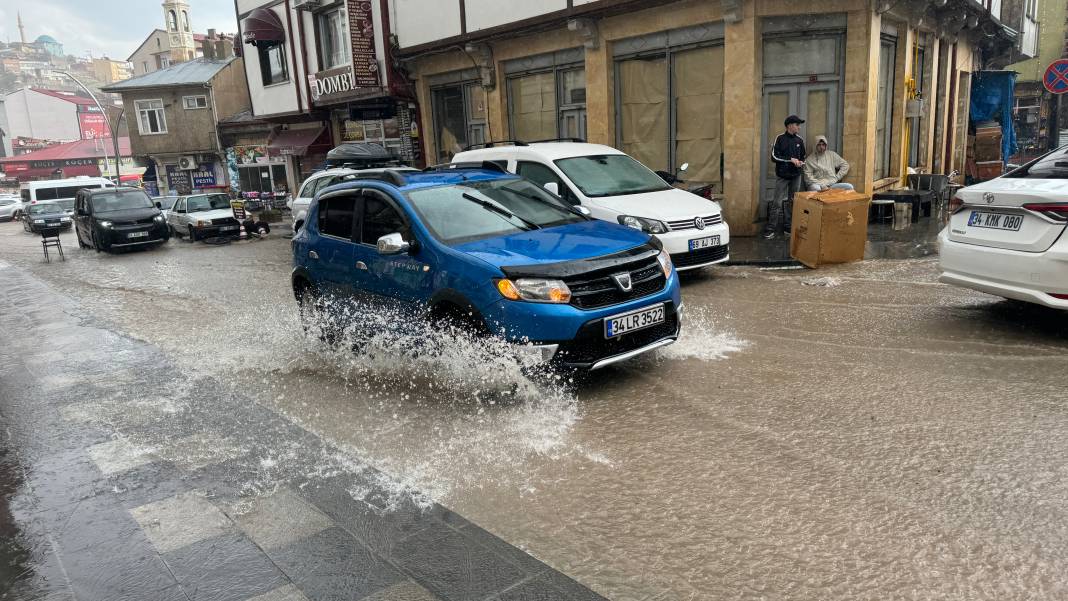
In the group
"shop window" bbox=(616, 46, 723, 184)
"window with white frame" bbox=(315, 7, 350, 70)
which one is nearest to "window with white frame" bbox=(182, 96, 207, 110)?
"window with white frame" bbox=(315, 7, 350, 70)

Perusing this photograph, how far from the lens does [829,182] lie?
12.0m

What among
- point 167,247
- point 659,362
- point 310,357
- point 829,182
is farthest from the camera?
point 167,247

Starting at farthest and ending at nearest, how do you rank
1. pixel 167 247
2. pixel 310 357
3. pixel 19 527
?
1. pixel 167 247
2. pixel 310 357
3. pixel 19 527

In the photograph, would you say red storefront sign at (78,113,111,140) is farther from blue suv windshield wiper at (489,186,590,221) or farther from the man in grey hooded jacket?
blue suv windshield wiper at (489,186,590,221)

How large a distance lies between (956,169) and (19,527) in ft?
77.4

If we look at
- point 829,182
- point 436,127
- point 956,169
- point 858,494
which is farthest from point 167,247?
point 956,169

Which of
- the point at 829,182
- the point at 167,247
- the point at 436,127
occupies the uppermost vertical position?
the point at 436,127

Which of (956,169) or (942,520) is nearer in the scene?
(942,520)

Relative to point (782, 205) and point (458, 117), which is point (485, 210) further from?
point (458, 117)

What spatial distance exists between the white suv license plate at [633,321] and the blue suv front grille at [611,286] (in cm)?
12

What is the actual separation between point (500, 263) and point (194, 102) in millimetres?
39605

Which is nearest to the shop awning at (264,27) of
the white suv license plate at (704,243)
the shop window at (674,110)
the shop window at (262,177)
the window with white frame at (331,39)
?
Answer: the window with white frame at (331,39)

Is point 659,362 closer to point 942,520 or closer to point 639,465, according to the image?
point 639,465

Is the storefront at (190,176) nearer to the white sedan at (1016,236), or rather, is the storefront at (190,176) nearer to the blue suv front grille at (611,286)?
the blue suv front grille at (611,286)
